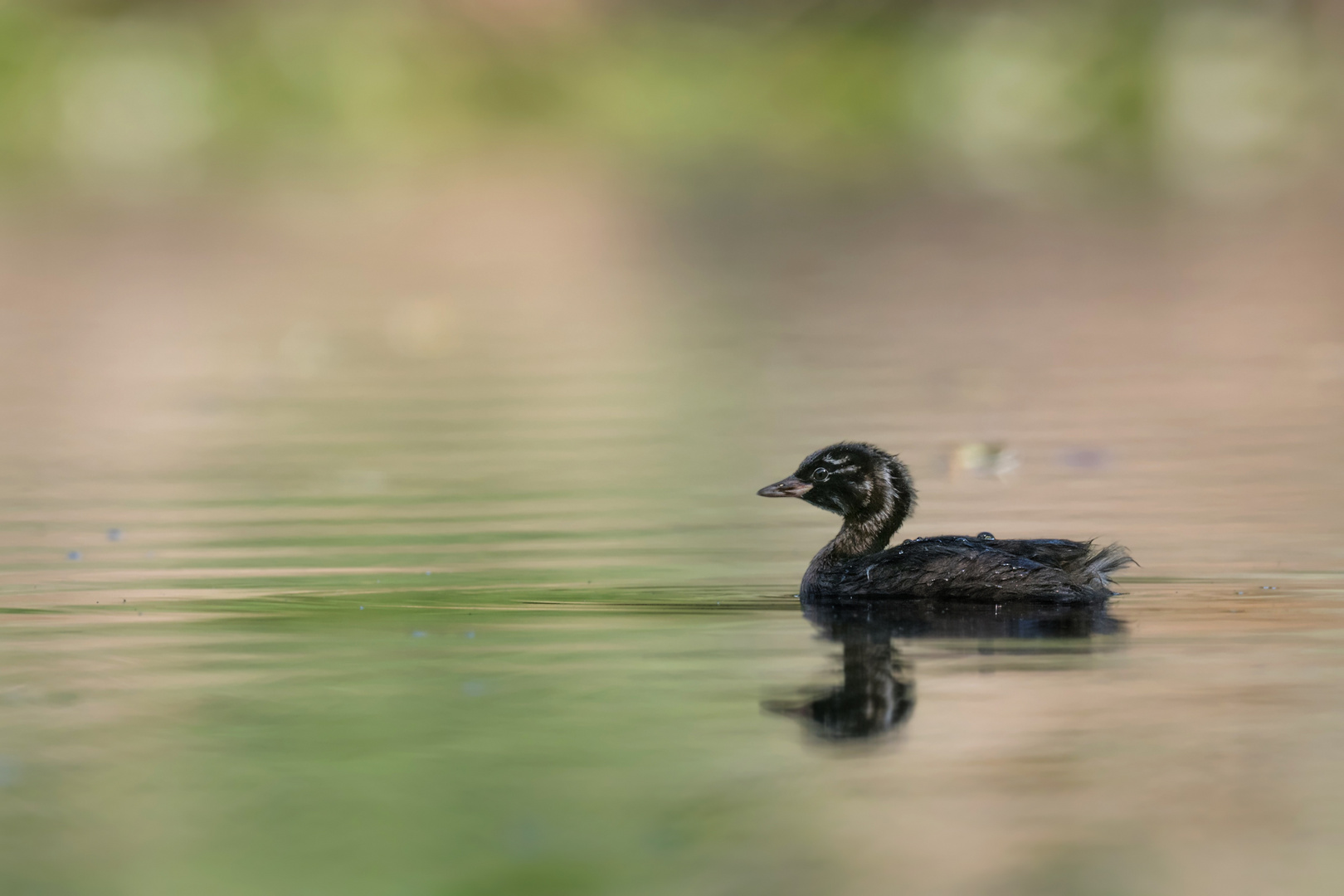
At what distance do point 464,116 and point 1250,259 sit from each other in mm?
25478

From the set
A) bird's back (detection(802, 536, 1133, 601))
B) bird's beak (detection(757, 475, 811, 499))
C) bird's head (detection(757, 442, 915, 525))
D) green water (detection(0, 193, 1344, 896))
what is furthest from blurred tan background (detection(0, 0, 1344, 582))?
bird's back (detection(802, 536, 1133, 601))

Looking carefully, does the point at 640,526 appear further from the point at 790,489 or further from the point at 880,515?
the point at 880,515

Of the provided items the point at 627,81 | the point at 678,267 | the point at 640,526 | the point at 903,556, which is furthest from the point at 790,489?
the point at 627,81

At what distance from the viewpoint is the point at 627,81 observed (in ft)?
147

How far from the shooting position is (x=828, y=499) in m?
8.67

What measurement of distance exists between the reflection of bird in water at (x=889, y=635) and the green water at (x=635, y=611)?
0.19 ft

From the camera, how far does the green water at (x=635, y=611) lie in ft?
16.7

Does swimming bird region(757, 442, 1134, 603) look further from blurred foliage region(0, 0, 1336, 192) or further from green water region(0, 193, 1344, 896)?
blurred foliage region(0, 0, 1336, 192)

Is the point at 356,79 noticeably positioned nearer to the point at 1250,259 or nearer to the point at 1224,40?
the point at 1224,40

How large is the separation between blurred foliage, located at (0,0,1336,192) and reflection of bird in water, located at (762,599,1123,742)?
31.5m

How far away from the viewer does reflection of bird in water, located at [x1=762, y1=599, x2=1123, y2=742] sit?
605 centimetres

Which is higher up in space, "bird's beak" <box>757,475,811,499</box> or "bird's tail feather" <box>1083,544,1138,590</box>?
"bird's beak" <box>757,475,811,499</box>

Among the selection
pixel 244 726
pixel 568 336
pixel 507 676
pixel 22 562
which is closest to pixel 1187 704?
pixel 507 676

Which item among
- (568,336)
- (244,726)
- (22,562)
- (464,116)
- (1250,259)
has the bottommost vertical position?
(244,726)
